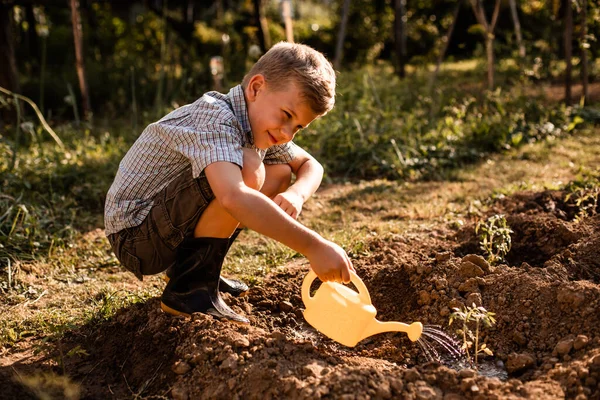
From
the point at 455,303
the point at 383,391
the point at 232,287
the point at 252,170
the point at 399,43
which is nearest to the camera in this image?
the point at 383,391

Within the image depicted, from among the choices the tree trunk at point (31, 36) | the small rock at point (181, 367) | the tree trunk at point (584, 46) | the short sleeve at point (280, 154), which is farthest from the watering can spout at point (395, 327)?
the tree trunk at point (31, 36)

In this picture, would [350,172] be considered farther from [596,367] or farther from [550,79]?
[550,79]

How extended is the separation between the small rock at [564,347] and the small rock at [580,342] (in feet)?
0.07

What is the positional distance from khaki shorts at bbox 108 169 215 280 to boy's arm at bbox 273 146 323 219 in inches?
9.2

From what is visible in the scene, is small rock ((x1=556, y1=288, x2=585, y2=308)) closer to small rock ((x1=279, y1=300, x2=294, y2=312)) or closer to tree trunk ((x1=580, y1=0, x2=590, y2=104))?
small rock ((x1=279, y1=300, x2=294, y2=312))

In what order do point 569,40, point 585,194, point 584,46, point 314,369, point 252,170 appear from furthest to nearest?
point 569,40 → point 584,46 → point 585,194 → point 252,170 → point 314,369

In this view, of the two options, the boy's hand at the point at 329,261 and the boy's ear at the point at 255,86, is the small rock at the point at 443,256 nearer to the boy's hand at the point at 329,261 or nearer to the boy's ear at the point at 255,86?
the boy's hand at the point at 329,261

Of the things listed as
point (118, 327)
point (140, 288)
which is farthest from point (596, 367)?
point (140, 288)

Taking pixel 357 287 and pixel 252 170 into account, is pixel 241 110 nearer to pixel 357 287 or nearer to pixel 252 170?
pixel 252 170

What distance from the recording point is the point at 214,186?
192 centimetres

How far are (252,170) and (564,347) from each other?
1.04 meters

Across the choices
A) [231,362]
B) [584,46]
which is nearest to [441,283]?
[231,362]

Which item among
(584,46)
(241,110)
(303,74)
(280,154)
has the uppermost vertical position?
(303,74)

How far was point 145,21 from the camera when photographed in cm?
868
